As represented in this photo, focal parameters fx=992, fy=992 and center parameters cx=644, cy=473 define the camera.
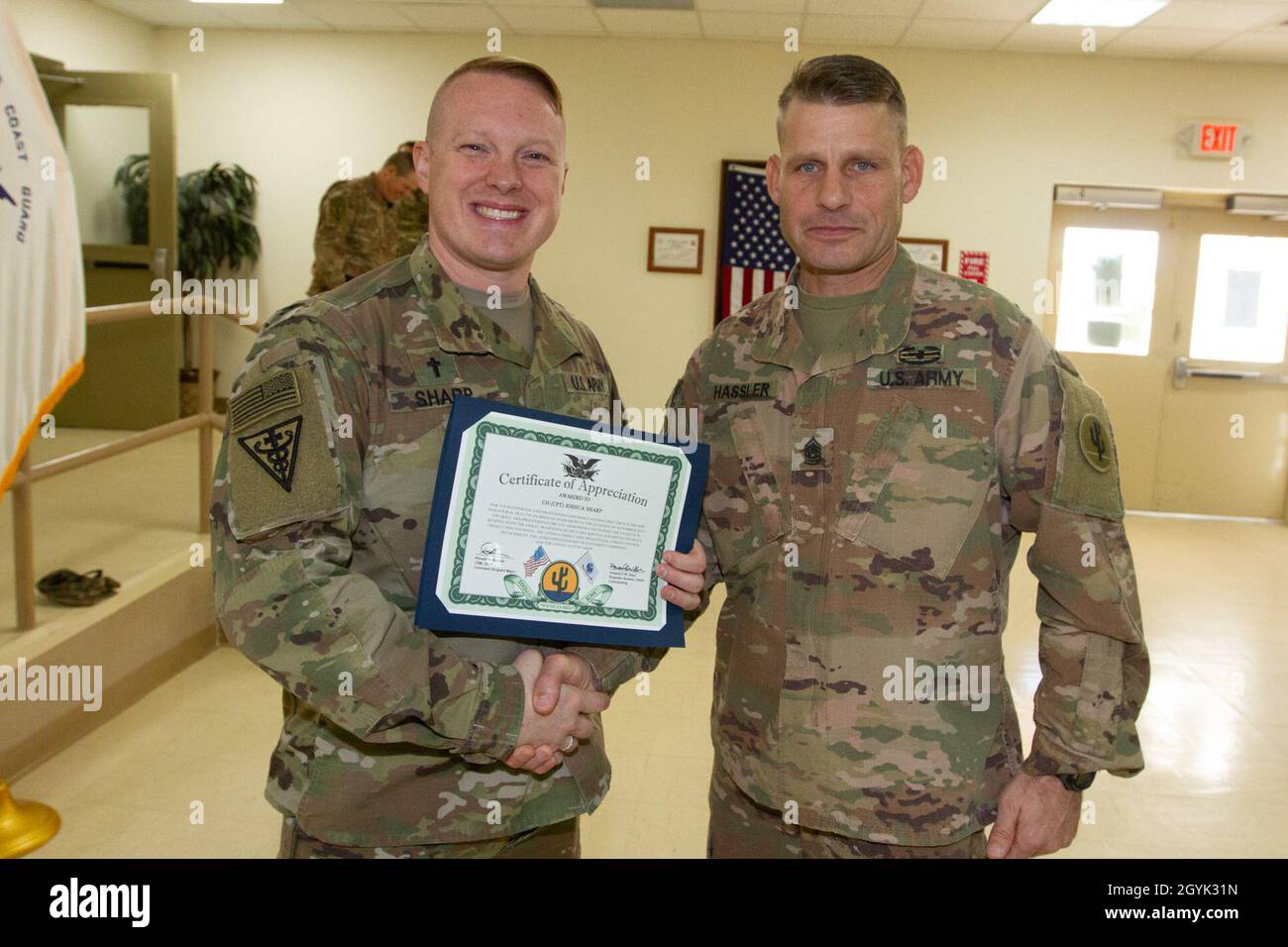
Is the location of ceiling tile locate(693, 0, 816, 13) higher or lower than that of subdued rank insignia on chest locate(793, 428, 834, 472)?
higher

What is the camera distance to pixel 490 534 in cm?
125

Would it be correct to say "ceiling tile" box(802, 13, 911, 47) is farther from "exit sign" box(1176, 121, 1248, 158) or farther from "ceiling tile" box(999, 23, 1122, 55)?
"exit sign" box(1176, 121, 1248, 158)

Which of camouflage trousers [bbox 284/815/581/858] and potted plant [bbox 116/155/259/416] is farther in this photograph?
potted plant [bbox 116/155/259/416]

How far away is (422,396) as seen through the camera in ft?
4.35

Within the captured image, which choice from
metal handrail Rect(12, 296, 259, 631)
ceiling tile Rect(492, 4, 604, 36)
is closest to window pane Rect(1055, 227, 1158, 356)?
ceiling tile Rect(492, 4, 604, 36)

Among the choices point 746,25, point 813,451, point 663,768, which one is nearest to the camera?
point 813,451

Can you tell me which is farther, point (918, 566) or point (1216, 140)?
point (1216, 140)

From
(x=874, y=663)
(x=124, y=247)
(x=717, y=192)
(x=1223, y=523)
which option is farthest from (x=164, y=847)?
(x=1223, y=523)

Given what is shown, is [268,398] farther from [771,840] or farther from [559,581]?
[771,840]

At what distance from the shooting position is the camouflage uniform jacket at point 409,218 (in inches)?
152

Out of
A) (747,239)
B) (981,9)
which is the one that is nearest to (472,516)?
(981,9)

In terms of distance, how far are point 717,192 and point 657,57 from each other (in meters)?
1.00

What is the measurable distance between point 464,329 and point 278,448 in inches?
12.2

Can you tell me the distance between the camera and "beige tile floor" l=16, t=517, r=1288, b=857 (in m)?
2.68
